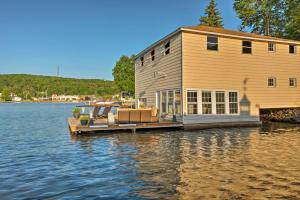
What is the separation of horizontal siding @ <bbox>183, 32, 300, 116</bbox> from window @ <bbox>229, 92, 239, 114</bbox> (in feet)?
1.64

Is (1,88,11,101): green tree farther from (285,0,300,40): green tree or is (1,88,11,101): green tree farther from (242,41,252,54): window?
(242,41,252,54): window

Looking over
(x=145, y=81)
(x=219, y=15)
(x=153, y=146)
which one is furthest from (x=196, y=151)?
(x=219, y=15)

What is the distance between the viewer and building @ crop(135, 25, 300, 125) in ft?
60.1

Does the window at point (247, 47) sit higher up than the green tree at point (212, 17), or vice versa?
the green tree at point (212, 17)

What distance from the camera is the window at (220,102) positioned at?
19219mm

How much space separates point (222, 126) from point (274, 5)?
29.5 m

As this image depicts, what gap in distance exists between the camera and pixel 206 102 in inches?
741

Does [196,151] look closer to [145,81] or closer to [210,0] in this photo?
[145,81]

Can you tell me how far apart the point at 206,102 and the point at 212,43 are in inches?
164

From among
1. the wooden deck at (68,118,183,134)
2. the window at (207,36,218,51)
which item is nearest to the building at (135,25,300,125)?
the window at (207,36,218,51)

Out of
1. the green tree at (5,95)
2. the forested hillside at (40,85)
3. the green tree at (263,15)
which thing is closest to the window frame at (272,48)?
the green tree at (263,15)

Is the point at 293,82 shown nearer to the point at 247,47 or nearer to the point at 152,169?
the point at 247,47

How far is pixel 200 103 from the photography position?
18.5 metres

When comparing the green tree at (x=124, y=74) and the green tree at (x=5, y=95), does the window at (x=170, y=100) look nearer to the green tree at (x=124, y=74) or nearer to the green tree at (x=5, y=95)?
the green tree at (x=124, y=74)
